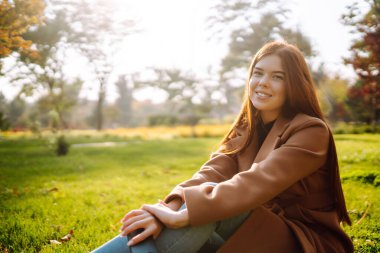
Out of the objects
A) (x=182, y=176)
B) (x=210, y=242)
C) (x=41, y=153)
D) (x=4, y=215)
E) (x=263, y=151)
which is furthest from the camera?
(x=41, y=153)

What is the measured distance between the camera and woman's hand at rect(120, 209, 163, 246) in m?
1.56

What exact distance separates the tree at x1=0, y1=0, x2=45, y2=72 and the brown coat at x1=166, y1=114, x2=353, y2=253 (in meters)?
4.12

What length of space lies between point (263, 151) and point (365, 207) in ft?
8.22

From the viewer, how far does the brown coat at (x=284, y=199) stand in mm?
1610

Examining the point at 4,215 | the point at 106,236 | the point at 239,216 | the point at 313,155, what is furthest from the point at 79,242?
the point at 313,155

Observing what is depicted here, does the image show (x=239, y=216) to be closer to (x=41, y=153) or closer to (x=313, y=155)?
(x=313, y=155)

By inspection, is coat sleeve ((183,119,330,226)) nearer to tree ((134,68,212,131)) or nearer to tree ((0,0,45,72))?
tree ((0,0,45,72))

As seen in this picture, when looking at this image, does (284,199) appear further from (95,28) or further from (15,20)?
(95,28)

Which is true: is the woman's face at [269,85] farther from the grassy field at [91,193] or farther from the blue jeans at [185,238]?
the grassy field at [91,193]

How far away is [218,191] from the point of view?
1.64 m

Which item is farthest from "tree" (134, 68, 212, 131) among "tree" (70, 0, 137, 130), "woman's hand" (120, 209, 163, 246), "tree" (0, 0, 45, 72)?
"woman's hand" (120, 209, 163, 246)

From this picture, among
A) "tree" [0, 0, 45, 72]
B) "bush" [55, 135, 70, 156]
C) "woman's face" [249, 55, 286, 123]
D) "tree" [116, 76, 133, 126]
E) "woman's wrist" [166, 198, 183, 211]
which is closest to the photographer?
"woman's wrist" [166, 198, 183, 211]

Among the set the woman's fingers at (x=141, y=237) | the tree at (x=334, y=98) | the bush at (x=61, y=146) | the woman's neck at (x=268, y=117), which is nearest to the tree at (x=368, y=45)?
the woman's neck at (x=268, y=117)

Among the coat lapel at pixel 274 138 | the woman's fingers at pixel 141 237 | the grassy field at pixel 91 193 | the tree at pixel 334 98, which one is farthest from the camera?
the tree at pixel 334 98
